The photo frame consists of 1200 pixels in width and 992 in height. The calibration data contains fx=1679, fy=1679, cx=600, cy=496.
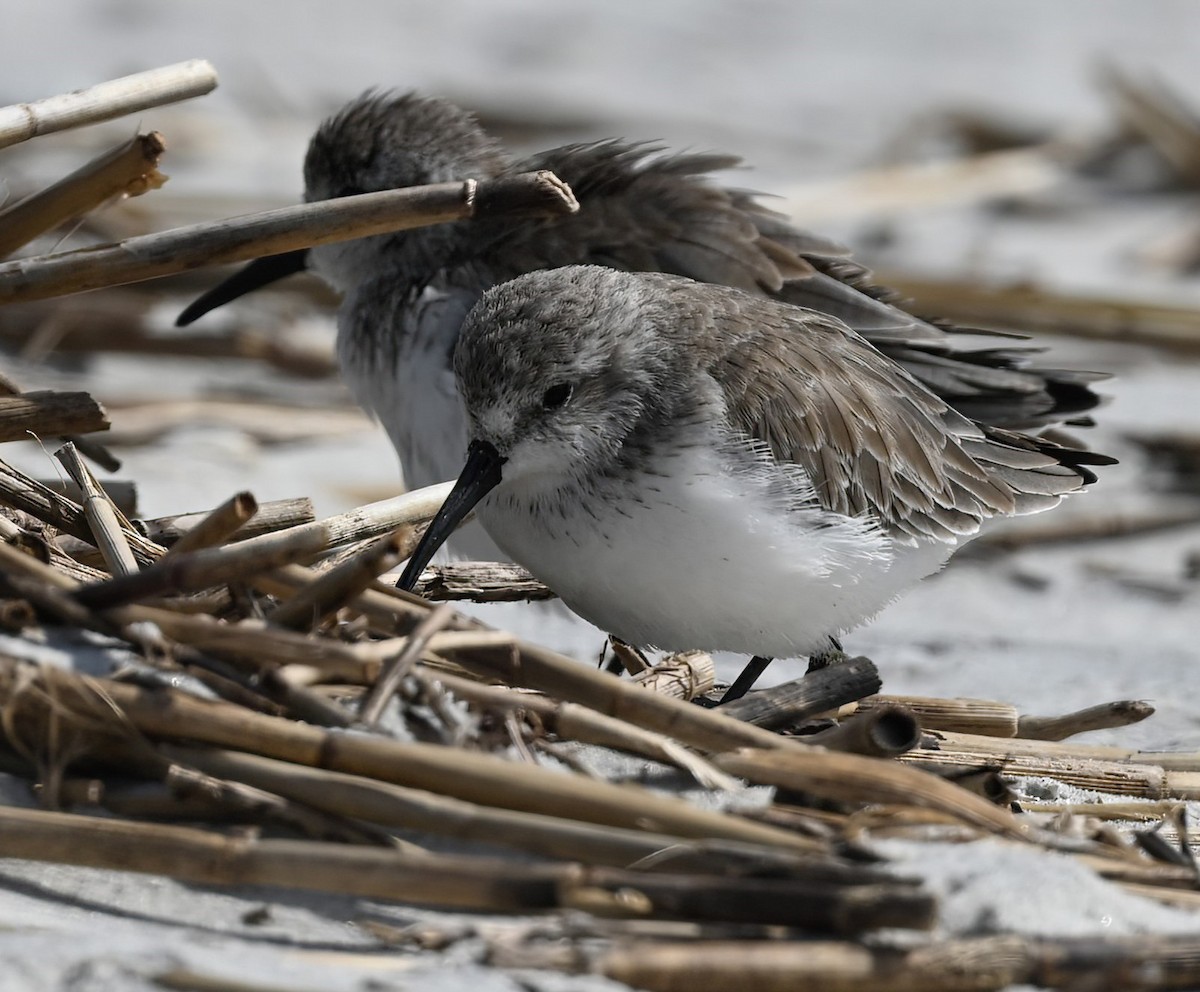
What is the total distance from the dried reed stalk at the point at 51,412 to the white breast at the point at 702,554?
3.10ft

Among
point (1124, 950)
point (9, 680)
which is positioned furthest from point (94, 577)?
point (1124, 950)

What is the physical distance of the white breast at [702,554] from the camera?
3578mm

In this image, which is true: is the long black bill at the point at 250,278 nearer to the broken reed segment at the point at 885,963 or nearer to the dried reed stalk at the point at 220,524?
the dried reed stalk at the point at 220,524

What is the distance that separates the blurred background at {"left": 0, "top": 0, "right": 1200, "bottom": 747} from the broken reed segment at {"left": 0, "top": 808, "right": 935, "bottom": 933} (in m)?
1.79

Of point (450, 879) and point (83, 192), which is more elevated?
point (83, 192)

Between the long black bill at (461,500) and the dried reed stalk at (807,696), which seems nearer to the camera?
the dried reed stalk at (807,696)

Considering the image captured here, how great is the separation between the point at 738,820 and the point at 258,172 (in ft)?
22.5

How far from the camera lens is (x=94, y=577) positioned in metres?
3.33

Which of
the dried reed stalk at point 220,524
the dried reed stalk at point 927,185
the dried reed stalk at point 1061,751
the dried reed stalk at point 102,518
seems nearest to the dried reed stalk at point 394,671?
the dried reed stalk at point 220,524

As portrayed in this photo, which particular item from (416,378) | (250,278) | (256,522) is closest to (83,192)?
(256,522)

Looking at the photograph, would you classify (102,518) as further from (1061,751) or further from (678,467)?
(1061,751)

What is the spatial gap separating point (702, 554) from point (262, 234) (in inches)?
44.5

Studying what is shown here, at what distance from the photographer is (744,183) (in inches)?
352

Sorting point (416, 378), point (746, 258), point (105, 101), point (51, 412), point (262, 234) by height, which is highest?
point (105, 101)
